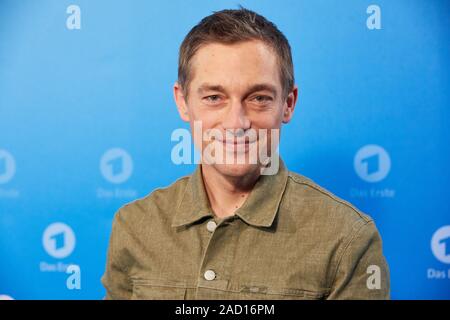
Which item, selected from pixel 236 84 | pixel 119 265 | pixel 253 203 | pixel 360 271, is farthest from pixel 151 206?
pixel 360 271

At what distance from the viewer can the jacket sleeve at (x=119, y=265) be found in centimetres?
138

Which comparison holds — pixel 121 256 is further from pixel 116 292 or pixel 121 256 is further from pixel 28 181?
pixel 28 181

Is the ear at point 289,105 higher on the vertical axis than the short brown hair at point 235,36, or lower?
lower

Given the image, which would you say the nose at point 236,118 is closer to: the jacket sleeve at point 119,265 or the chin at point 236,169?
the chin at point 236,169

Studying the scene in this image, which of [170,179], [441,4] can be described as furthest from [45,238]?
[441,4]

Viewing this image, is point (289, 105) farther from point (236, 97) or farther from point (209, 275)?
point (209, 275)

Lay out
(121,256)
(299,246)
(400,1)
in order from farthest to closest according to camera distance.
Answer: (400,1), (121,256), (299,246)

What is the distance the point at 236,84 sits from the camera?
1.27 metres

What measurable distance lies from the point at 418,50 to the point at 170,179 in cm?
93

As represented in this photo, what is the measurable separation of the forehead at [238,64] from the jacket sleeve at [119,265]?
0.42m

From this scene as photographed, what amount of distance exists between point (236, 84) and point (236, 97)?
3 centimetres

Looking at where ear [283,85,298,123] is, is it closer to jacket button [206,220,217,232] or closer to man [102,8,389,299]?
man [102,8,389,299]

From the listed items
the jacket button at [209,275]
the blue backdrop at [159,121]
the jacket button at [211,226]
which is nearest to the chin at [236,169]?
the jacket button at [211,226]

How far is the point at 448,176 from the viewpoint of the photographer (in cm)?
187
